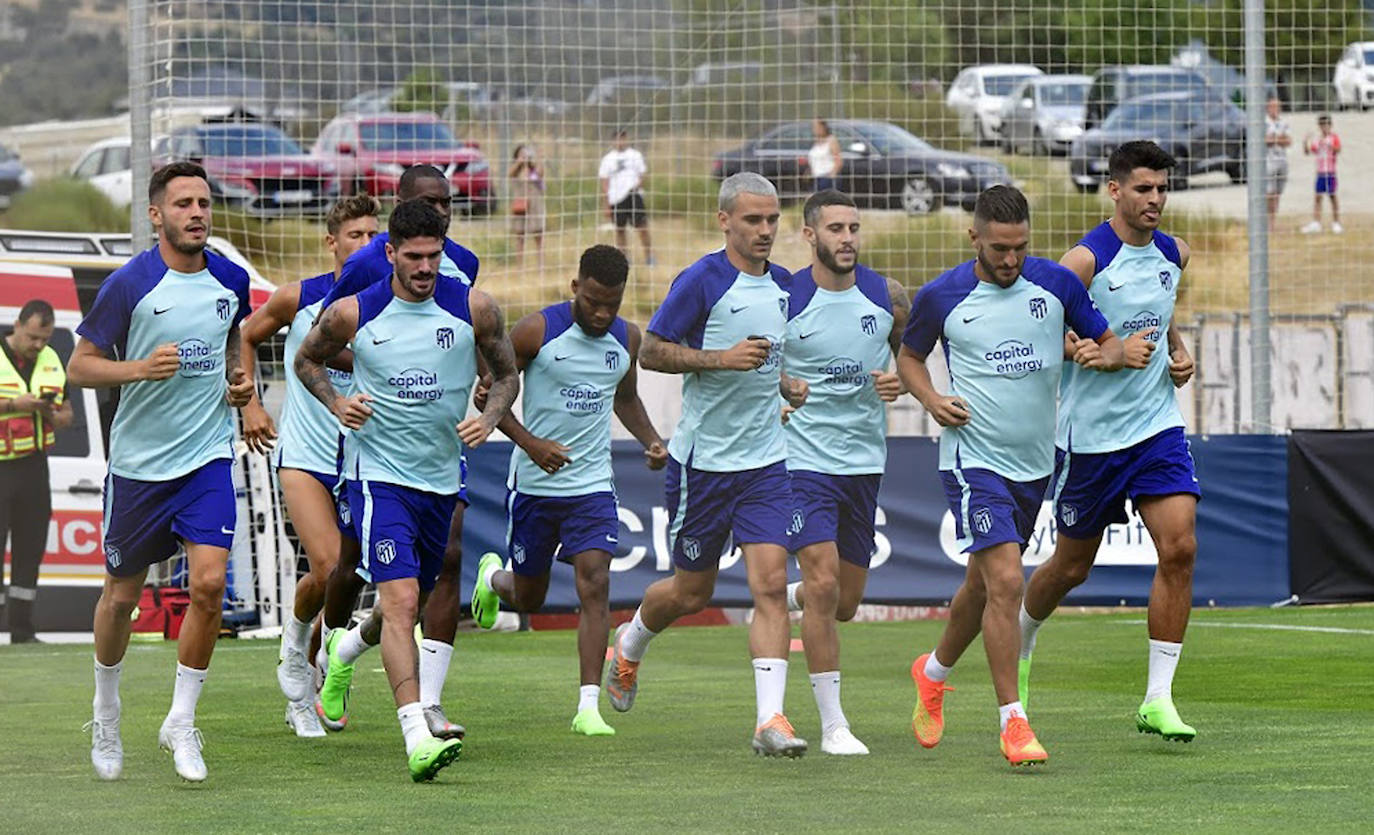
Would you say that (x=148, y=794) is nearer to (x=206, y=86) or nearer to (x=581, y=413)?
(x=581, y=413)

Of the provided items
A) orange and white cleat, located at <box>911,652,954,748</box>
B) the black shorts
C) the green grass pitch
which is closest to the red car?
the black shorts

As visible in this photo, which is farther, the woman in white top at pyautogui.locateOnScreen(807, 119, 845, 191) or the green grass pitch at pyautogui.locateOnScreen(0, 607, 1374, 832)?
the woman in white top at pyautogui.locateOnScreen(807, 119, 845, 191)

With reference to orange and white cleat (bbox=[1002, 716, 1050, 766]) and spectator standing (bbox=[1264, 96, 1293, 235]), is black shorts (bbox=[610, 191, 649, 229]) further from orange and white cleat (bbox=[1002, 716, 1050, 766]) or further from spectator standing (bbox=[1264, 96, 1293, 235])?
orange and white cleat (bbox=[1002, 716, 1050, 766])

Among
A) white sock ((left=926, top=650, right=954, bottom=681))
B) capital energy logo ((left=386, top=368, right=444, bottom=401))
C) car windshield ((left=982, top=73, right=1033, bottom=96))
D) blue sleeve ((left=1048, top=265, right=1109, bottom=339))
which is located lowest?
white sock ((left=926, top=650, right=954, bottom=681))

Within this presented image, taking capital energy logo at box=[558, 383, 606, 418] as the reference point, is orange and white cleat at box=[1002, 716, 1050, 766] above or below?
below

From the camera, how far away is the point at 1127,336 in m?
9.60

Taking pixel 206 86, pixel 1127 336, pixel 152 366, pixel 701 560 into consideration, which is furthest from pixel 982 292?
pixel 206 86

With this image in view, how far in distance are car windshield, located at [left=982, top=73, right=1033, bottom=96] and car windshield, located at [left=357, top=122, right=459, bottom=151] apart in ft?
19.1

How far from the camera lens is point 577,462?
10266 mm

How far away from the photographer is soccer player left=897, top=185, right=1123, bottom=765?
8.94 meters

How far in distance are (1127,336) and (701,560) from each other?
2.00 m

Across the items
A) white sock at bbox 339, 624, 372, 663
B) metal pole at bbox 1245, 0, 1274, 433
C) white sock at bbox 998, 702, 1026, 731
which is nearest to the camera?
white sock at bbox 998, 702, 1026, 731

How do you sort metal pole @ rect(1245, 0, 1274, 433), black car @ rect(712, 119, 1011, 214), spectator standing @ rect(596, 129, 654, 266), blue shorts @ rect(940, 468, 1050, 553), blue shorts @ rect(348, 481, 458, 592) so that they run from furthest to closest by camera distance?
spectator standing @ rect(596, 129, 654, 266), black car @ rect(712, 119, 1011, 214), metal pole @ rect(1245, 0, 1274, 433), blue shorts @ rect(940, 468, 1050, 553), blue shorts @ rect(348, 481, 458, 592)

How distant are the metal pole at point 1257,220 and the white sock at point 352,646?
10335 millimetres
